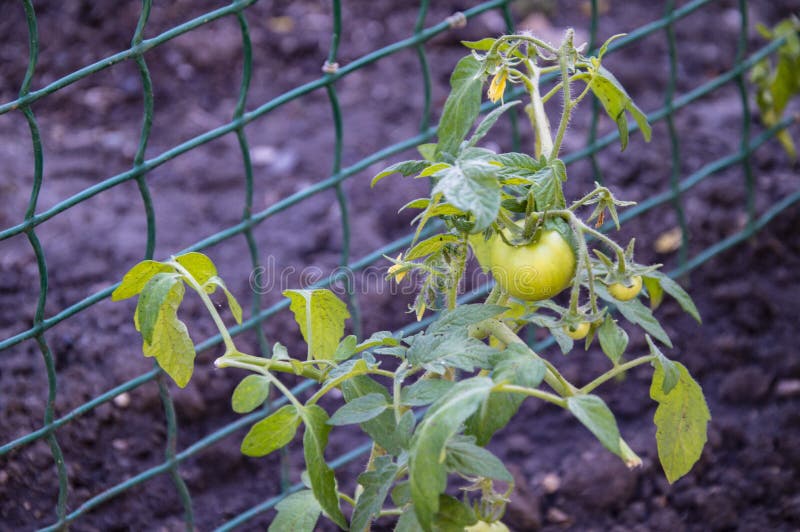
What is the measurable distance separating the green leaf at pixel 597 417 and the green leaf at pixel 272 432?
30 cm

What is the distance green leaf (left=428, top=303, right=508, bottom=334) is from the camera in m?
0.96

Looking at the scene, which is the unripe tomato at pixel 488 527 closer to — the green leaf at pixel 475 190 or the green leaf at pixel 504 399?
the green leaf at pixel 504 399

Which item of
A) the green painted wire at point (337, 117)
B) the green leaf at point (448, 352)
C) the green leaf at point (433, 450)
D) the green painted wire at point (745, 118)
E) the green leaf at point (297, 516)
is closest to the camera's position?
the green leaf at point (433, 450)

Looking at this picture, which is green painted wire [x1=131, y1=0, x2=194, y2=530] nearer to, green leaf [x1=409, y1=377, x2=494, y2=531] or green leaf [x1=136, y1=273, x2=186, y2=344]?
green leaf [x1=136, y1=273, x2=186, y2=344]

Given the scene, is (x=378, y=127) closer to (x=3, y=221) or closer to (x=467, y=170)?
(x=3, y=221)

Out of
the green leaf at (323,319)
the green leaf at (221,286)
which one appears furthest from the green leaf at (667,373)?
the green leaf at (221,286)

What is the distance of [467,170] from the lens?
33.4 inches

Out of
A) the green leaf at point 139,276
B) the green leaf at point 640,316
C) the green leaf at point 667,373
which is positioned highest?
the green leaf at point 139,276

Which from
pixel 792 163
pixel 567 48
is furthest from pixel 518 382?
pixel 792 163

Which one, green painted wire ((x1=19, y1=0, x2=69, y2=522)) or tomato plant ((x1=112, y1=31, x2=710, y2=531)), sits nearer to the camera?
tomato plant ((x1=112, y1=31, x2=710, y2=531))

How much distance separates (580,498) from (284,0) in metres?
1.86

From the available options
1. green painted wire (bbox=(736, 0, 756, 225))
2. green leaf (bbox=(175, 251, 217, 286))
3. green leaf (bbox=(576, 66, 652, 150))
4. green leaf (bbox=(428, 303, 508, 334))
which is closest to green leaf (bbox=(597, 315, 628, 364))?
green leaf (bbox=(428, 303, 508, 334))

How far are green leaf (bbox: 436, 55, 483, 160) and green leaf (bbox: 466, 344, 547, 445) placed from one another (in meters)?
0.27

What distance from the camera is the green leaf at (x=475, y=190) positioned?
0.81 m
